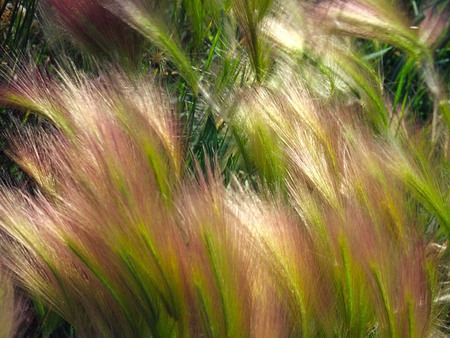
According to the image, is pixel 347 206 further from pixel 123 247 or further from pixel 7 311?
pixel 7 311

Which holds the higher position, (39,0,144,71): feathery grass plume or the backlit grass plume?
(39,0,144,71): feathery grass plume

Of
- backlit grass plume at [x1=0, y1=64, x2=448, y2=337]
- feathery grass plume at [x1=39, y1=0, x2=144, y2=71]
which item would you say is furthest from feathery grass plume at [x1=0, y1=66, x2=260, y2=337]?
feathery grass plume at [x1=39, y1=0, x2=144, y2=71]

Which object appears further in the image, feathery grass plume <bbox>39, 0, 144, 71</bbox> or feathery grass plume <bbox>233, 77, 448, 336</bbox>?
feathery grass plume <bbox>39, 0, 144, 71</bbox>

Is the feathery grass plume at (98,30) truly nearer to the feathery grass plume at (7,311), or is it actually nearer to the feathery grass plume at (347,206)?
the feathery grass plume at (347,206)

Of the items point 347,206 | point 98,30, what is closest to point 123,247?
point 347,206

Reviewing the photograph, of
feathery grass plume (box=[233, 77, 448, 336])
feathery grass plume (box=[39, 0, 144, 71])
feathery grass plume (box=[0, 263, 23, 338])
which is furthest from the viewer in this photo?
feathery grass plume (box=[39, 0, 144, 71])

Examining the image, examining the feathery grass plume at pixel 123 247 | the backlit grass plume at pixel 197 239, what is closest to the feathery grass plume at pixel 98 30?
the backlit grass plume at pixel 197 239

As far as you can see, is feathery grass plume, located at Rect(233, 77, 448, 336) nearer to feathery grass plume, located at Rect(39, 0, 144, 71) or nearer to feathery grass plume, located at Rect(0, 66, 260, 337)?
feathery grass plume, located at Rect(0, 66, 260, 337)

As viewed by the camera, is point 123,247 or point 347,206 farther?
point 347,206

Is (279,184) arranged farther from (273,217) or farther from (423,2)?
(423,2)
